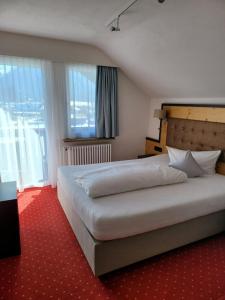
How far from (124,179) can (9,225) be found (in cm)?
122

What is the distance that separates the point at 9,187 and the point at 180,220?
1821 millimetres

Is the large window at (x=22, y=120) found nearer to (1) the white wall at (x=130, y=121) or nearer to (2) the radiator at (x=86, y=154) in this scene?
(2) the radiator at (x=86, y=154)

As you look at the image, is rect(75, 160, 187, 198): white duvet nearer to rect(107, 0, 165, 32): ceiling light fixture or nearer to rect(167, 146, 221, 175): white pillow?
rect(167, 146, 221, 175): white pillow

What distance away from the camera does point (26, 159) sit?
3.32 m

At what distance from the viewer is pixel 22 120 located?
3.17 metres

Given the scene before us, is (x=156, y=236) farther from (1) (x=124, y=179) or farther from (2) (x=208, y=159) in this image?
(2) (x=208, y=159)

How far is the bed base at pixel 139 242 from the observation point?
1.67 m

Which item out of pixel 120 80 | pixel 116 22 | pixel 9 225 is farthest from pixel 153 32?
pixel 9 225

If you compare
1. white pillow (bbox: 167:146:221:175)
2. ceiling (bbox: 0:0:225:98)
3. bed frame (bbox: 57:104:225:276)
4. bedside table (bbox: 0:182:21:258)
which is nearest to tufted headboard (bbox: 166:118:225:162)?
bed frame (bbox: 57:104:225:276)

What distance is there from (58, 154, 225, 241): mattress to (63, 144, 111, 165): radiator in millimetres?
1116

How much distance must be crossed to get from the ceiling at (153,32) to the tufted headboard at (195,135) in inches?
17.5

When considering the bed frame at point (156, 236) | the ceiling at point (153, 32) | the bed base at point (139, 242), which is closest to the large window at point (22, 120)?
the ceiling at point (153, 32)

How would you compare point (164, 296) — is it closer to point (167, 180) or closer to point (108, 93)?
point (167, 180)

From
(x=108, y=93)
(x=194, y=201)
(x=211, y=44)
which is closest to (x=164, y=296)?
(x=194, y=201)
